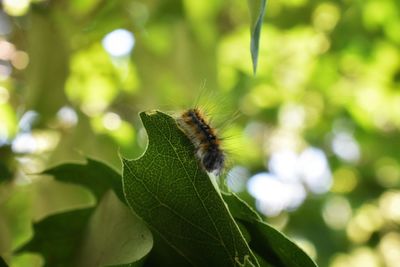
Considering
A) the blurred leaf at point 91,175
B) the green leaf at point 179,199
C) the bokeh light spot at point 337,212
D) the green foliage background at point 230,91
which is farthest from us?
the bokeh light spot at point 337,212

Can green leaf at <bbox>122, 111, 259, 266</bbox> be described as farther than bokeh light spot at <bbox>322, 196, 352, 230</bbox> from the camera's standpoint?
No

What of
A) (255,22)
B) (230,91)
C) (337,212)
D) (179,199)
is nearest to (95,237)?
(179,199)

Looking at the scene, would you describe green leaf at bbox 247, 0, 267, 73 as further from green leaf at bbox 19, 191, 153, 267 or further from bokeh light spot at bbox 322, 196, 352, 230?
bokeh light spot at bbox 322, 196, 352, 230

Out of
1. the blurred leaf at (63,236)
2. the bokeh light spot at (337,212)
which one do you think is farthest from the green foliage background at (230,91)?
the blurred leaf at (63,236)

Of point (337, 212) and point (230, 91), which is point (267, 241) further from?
point (337, 212)

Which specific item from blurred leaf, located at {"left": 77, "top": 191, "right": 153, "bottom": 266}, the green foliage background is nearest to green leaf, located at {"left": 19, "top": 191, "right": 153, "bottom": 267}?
blurred leaf, located at {"left": 77, "top": 191, "right": 153, "bottom": 266}

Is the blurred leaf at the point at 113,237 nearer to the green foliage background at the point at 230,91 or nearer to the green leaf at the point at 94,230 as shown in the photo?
the green leaf at the point at 94,230

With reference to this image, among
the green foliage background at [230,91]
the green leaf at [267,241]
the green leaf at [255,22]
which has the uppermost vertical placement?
the green leaf at [255,22]
